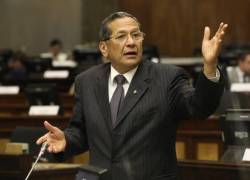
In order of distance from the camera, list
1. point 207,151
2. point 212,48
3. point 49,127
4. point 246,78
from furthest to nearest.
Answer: point 246,78
point 207,151
point 49,127
point 212,48

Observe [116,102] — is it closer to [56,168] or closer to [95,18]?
[56,168]

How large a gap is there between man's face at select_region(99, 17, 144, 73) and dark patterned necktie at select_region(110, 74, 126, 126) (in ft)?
0.13

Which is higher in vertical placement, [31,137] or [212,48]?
[212,48]

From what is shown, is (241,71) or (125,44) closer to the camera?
(125,44)

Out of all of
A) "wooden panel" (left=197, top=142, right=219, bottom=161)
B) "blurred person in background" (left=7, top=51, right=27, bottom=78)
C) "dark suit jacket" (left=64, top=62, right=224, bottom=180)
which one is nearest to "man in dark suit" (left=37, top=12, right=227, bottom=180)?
"dark suit jacket" (left=64, top=62, right=224, bottom=180)

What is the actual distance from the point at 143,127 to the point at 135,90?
0.18m

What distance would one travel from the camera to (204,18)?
43.6 feet

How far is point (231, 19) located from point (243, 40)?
1.72 ft

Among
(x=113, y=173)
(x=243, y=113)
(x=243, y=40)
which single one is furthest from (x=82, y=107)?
(x=243, y=40)

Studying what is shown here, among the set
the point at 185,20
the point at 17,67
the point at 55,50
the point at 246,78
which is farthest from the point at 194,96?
the point at 185,20

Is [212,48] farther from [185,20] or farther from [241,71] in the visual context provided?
[185,20]

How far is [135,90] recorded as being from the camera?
3.12 meters

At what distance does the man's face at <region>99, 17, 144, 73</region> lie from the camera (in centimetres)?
309

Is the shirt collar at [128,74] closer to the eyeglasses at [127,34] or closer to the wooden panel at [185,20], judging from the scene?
the eyeglasses at [127,34]
